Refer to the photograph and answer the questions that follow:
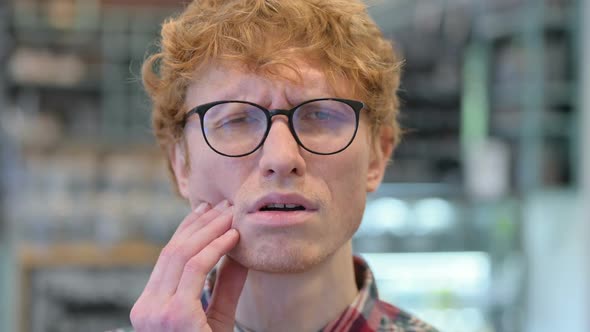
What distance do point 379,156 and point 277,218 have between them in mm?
309

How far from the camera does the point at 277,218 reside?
109 cm

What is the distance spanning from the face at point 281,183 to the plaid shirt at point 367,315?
0.44 feet

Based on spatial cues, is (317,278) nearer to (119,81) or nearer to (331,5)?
(331,5)

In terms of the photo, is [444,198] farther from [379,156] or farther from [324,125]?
[324,125]

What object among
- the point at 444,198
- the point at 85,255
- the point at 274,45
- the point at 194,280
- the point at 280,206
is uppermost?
the point at 274,45

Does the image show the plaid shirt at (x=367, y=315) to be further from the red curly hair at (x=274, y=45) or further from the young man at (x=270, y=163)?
the red curly hair at (x=274, y=45)

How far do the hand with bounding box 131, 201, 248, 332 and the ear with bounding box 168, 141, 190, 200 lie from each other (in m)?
0.13

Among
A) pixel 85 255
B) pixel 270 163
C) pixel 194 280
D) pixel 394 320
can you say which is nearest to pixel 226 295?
pixel 194 280

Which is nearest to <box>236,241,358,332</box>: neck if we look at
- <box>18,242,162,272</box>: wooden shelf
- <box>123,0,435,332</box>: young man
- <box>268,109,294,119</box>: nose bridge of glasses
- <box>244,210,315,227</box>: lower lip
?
<box>123,0,435,332</box>: young man

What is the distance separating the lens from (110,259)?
13.6ft

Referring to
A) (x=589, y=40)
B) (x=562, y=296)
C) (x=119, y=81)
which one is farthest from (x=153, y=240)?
(x=589, y=40)

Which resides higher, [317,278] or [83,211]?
[317,278]

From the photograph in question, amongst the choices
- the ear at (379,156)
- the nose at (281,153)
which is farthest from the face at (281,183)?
the ear at (379,156)

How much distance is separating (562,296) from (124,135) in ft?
9.53
